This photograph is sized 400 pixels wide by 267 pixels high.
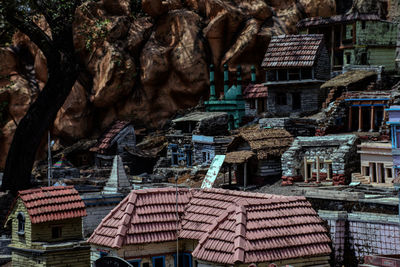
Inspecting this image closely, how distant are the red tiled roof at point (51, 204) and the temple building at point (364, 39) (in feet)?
97.5

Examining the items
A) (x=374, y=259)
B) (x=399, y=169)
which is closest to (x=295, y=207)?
(x=374, y=259)

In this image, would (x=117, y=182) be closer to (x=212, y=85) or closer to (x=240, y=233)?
(x=240, y=233)

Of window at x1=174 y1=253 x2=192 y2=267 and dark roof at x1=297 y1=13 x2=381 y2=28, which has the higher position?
dark roof at x1=297 y1=13 x2=381 y2=28

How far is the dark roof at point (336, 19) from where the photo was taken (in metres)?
50.0

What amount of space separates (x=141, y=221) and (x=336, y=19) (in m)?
32.2

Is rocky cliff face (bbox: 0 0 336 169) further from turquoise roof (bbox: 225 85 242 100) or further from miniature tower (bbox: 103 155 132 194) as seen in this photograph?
miniature tower (bbox: 103 155 132 194)

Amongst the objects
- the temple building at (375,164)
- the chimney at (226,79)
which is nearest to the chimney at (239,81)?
the chimney at (226,79)

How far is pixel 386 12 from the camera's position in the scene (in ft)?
190

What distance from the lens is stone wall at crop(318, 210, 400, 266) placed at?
24.2m

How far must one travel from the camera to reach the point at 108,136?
50656 mm

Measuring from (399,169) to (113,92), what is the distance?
2953 cm

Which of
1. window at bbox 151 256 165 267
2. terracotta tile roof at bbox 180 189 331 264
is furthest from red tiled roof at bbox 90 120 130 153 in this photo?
window at bbox 151 256 165 267

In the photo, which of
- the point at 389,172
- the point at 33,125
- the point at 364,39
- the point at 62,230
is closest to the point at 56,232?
the point at 62,230

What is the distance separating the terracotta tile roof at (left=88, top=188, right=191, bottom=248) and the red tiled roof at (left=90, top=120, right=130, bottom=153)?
81.6 ft
